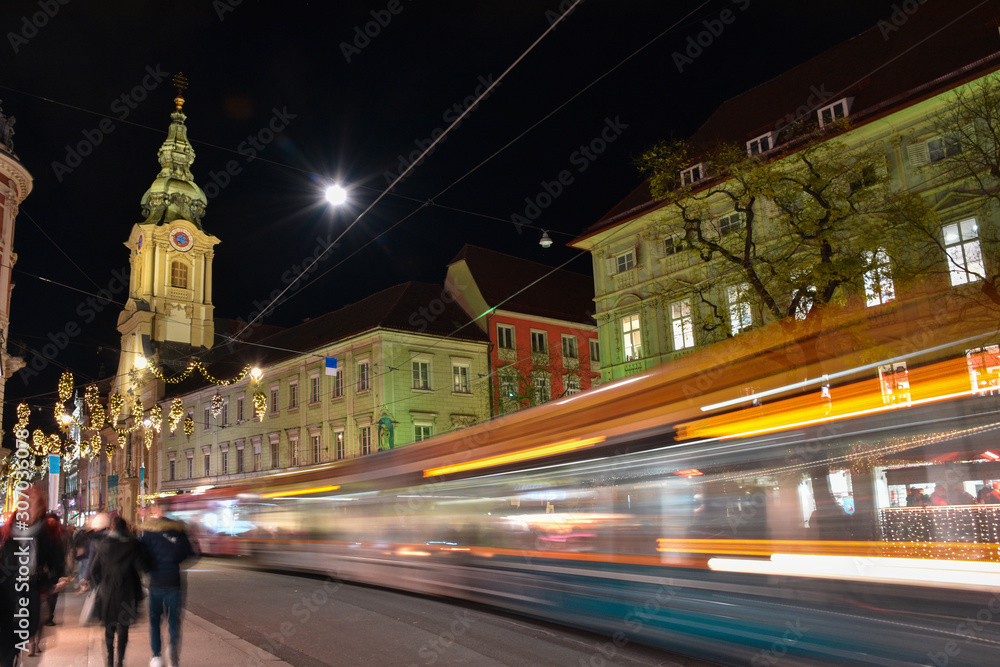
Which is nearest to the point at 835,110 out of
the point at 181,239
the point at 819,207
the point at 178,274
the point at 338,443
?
the point at 819,207

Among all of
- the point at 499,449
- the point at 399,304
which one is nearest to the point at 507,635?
the point at 499,449

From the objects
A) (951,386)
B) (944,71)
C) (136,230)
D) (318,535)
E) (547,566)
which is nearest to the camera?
(951,386)

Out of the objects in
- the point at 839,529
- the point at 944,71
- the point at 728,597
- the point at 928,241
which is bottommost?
the point at 728,597

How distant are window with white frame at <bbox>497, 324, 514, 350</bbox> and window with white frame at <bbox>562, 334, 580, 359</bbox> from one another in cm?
345

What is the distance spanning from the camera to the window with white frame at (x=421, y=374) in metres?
46.2

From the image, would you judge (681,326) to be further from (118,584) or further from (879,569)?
(879,569)

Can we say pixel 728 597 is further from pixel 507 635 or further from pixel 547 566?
pixel 507 635

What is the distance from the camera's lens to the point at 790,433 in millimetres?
7074

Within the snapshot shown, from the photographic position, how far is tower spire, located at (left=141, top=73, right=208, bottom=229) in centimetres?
7175

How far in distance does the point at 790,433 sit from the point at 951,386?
54.5 inches

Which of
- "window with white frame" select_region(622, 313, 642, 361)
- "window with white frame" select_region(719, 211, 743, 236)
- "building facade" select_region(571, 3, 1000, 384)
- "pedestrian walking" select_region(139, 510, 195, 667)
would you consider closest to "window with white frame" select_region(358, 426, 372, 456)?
"building facade" select_region(571, 3, 1000, 384)

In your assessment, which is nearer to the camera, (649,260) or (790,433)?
(790,433)

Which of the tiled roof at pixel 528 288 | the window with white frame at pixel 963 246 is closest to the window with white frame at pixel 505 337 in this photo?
the tiled roof at pixel 528 288

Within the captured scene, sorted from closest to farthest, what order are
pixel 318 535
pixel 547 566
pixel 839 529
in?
1. pixel 839 529
2. pixel 547 566
3. pixel 318 535
